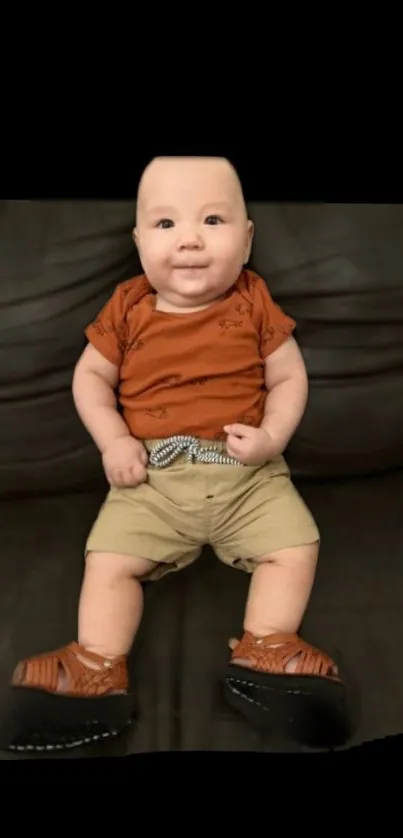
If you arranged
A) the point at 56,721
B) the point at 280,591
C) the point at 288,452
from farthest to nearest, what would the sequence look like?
the point at 288,452 → the point at 280,591 → the point at 56,721

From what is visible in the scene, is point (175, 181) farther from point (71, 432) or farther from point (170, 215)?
point (71, 432)

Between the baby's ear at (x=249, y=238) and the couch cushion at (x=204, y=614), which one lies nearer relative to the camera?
the couch cushion at (x=204, y=614)

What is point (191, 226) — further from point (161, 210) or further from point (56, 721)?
point (56, 721)

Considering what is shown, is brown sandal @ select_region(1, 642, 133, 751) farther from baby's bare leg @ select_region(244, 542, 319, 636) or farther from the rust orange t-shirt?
the rust orange t-shirt

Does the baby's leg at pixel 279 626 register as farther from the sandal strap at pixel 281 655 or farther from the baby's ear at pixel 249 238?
the baby's ear at pixel 249 238

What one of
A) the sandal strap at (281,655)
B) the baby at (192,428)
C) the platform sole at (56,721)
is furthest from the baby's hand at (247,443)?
the platform sole at (56,721)

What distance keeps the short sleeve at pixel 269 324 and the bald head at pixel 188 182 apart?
119mm

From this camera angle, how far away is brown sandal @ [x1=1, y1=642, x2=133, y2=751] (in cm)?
99

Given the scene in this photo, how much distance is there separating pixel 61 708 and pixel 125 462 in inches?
12.6

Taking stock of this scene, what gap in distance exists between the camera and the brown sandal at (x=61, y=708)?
0.99 m

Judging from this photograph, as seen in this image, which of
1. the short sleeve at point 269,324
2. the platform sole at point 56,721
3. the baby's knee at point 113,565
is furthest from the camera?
the short sleeve at point 269,324

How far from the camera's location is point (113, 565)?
1.12 meters

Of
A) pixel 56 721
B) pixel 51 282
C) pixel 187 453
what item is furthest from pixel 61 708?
pixel 51 282

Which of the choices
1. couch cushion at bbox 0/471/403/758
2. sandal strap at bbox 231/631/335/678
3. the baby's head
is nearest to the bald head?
the baby's head
